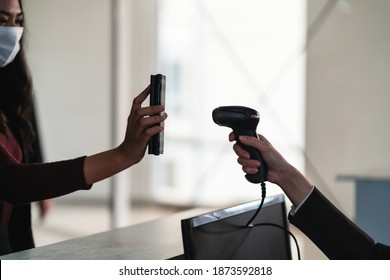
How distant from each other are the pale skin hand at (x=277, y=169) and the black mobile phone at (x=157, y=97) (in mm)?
172

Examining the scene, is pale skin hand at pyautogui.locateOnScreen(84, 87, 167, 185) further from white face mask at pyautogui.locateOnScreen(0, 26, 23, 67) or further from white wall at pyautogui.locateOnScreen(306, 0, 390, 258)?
white wall at pyautogui.locateOnScreen(306, 0, 390, 258)

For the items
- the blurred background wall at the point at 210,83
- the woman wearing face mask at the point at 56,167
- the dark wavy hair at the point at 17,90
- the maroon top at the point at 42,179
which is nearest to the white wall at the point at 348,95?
the blurred background wall at the point at 210,83

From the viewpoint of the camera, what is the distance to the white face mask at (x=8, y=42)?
1.45 metres

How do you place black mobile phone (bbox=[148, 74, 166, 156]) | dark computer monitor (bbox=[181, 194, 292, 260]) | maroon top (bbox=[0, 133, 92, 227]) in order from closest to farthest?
1. dark computer monitor (bbox=[181, 194, 292, 260])
2. black mobile phone (bbox=[148, 74, 166, 156])
3. maroon top (bbox=[0, 133, 92, 227])

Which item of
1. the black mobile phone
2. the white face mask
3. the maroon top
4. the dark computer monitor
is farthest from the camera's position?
the white face mask

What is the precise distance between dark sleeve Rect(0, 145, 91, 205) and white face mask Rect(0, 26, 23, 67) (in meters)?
0.41

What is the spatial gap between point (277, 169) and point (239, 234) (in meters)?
0.12

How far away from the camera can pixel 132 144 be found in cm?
114

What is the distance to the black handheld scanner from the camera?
0.92 meters

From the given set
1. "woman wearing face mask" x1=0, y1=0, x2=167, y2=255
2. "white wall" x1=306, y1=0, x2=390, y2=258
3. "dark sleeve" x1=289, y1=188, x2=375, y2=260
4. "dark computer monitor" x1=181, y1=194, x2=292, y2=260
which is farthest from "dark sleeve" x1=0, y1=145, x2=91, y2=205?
"white wall" x1=306, y1=0, x2=390, y2=258

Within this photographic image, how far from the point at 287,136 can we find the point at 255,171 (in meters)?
2.31

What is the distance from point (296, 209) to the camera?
916 millimetres

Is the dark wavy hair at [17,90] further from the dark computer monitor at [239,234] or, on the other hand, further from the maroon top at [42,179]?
the dark computer monitor at [239,234]

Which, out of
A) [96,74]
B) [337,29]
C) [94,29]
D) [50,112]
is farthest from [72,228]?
[337,29]
